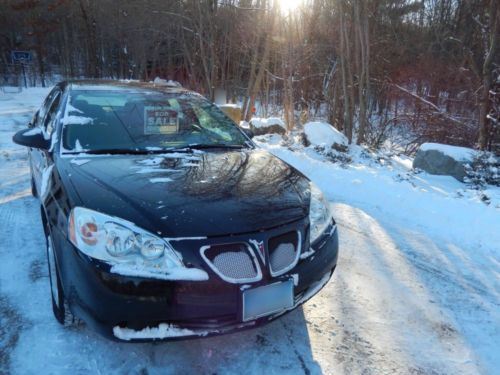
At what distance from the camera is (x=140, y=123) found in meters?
3.28

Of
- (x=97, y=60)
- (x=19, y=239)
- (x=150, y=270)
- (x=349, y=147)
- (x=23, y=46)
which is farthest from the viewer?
(x=23, y=46)

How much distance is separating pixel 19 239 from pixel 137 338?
7.63 ft

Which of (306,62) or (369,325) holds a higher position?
(306,62)

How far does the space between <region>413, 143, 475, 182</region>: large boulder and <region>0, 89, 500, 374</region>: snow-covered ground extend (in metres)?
1.59

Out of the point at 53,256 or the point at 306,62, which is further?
the point at 306,62

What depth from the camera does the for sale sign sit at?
3299 mm

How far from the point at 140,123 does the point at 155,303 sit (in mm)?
1844

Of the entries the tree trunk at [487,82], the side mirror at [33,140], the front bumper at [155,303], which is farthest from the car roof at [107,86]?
the tree trunk at [487,82]

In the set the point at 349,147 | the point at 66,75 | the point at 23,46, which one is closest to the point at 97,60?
the point at 66,75

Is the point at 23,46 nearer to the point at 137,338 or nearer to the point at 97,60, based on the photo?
the point at 97,60

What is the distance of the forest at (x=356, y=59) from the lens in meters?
9.08

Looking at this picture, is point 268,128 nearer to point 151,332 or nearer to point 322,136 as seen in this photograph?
point 322,136

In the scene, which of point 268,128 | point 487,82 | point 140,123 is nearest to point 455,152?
point 487,82

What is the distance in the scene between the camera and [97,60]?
30.5m
